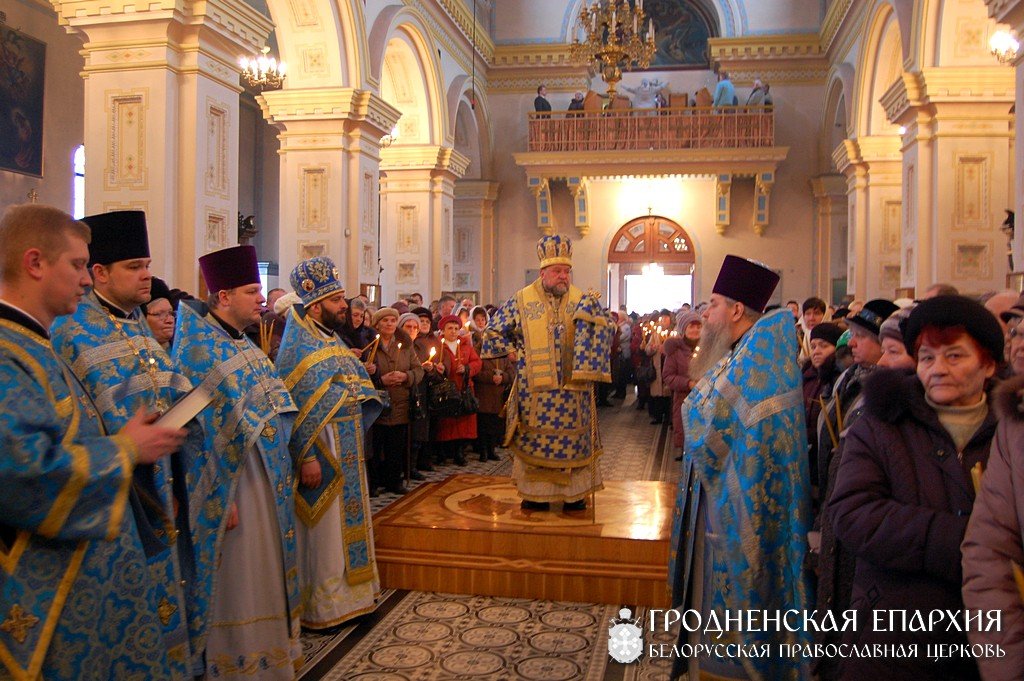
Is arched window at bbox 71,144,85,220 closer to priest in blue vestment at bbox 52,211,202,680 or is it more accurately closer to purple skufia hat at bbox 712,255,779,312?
priest in blue vestment at bbox 52,211,202,680

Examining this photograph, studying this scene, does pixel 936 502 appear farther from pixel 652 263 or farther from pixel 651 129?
pixel 652 263

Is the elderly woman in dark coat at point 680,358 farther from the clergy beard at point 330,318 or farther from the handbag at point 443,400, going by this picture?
the clergy beard at point 330,318

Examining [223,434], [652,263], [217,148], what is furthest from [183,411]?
[652,263]

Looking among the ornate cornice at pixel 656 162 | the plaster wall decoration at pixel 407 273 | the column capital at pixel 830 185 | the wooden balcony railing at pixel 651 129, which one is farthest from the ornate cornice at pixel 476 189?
the column capital at pixel 830 185

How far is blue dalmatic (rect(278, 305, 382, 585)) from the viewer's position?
4.05 meters

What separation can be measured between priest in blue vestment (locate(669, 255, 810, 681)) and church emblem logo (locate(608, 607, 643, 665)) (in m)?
0.96

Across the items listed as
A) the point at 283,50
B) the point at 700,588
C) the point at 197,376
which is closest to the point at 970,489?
the point at 700,588

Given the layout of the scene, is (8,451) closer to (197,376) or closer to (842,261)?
(197,376)

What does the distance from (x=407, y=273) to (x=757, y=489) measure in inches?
518

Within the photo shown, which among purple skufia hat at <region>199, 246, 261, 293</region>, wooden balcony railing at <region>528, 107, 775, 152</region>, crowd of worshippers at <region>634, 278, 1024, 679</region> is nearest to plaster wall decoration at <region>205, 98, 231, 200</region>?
purple skufia hat at <region>199, 246, 261, 293</region>

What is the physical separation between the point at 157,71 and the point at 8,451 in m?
6.29

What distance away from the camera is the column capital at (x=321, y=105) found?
10938 mm

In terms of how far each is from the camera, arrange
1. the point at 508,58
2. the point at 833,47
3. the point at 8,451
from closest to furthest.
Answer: the point at 8,451 < the point at 833,47 < the point at 508,58

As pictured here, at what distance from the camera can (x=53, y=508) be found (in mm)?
1952
